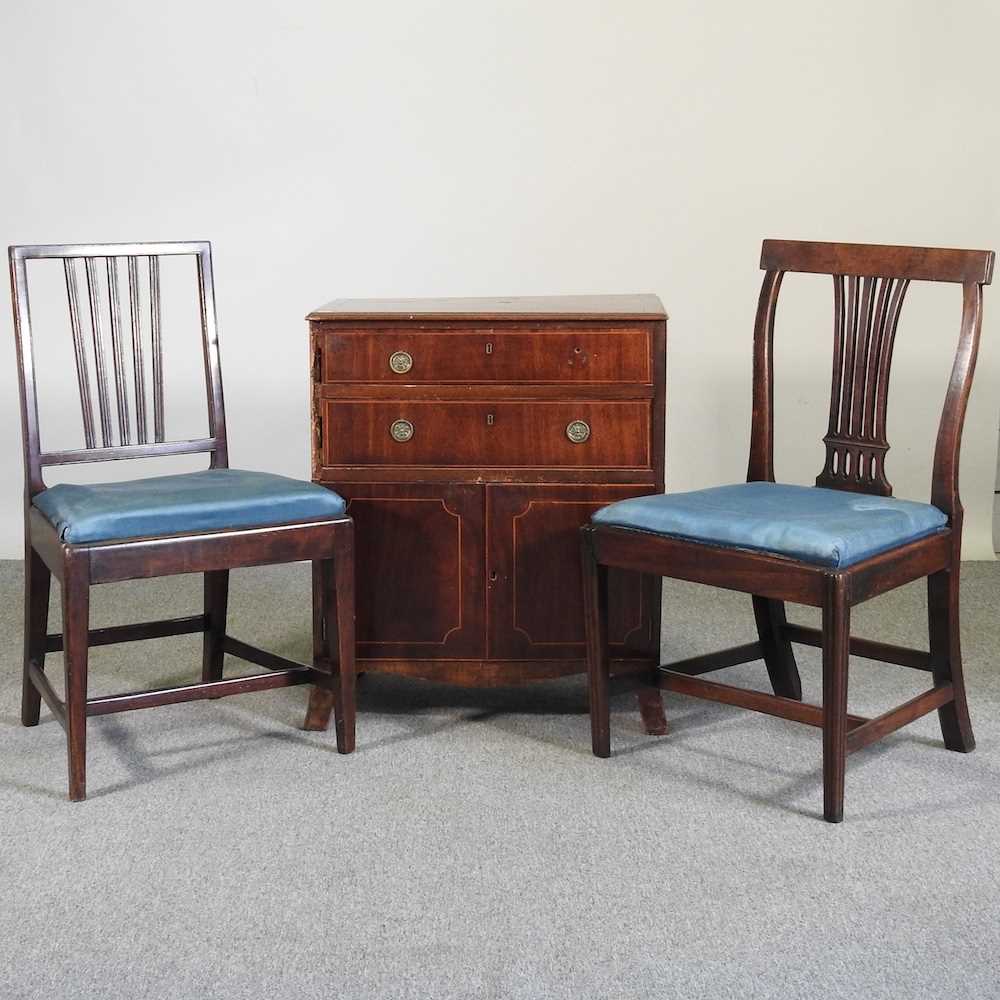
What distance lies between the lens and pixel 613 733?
2.93 meters

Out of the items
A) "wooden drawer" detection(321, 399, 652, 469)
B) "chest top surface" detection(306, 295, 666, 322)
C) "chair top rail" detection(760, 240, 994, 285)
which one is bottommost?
"wooden drawer" detection(321, 399, 652, 469)

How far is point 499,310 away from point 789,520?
0.77 m

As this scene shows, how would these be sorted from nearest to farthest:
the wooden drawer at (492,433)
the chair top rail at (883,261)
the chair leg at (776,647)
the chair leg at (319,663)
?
1. the chair top rail at (883,261)
2. the wooden drawer at (492,433)
3. the chair leg at (319,663)
4. the chair leg at (776,647)

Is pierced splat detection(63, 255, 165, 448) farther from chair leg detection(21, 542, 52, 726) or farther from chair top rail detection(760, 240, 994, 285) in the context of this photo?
chair top rail detection(760, 240, 994, 285)

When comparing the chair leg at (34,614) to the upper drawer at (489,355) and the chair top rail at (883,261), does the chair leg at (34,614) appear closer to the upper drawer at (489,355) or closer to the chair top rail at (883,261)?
the upper drawer at (489,355)

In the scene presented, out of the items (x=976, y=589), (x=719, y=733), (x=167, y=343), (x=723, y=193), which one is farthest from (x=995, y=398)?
(x=167, y=343)

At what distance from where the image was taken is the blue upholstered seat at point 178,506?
253 centimetres

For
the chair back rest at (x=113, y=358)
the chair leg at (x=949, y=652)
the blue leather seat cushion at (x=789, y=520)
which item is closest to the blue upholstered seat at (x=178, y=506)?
the chair back rest at (x=113, y=358)

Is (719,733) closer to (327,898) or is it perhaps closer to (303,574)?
(327,898)

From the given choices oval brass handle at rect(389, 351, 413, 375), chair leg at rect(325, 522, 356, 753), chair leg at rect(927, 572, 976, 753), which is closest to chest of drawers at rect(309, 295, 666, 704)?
oval brass handle at rect(389, 351, 413, 375)

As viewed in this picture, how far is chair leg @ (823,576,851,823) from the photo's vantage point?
236 cm

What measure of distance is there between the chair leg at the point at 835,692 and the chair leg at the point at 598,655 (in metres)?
0.48

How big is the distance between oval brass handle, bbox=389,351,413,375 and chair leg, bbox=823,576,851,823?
0.97 meters

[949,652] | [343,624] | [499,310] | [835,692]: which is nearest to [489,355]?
[499,310]
